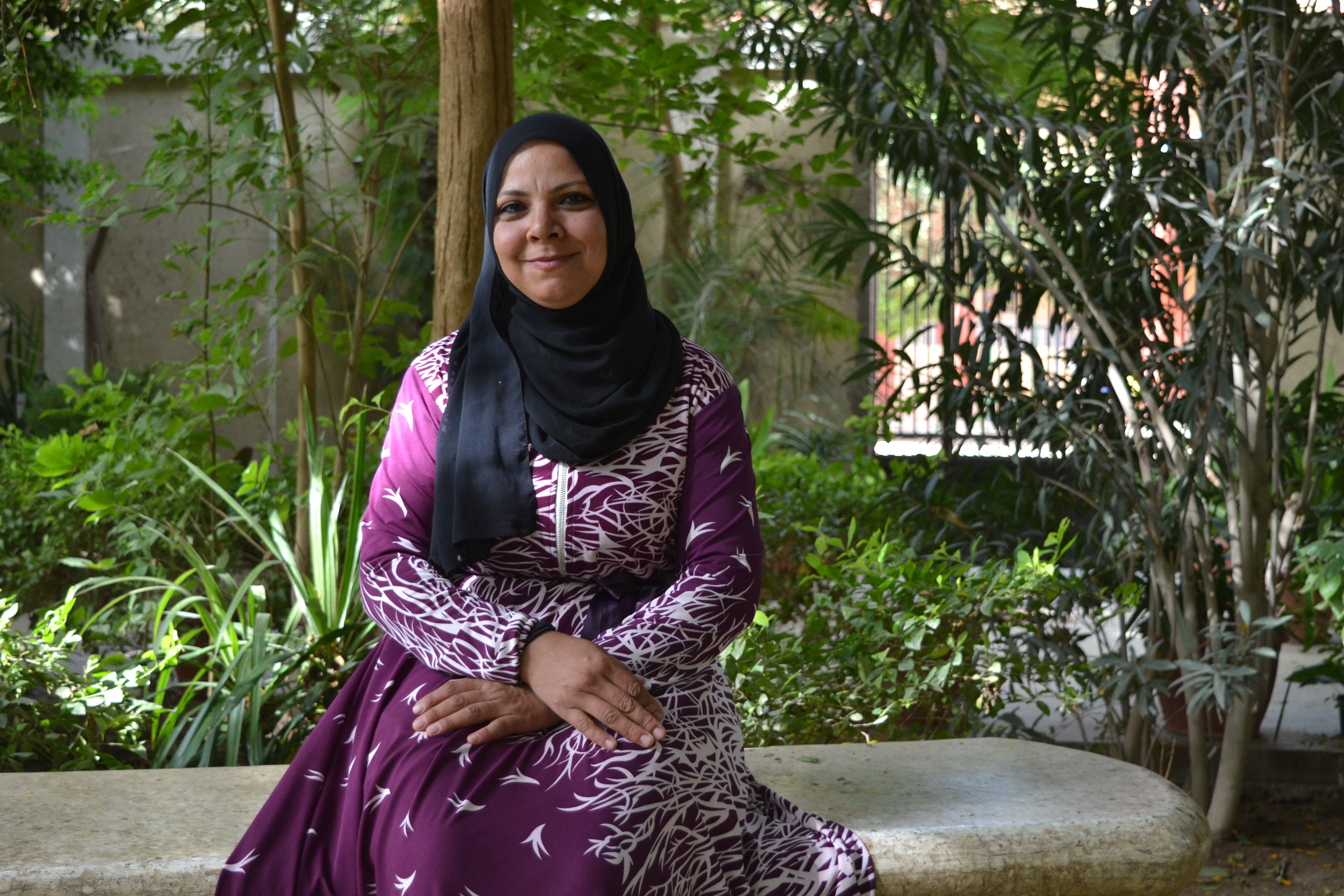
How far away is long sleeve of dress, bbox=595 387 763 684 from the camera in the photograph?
5.48 ft

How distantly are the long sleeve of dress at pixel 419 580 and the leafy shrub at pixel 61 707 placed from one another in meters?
1.09

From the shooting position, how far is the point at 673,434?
5.93 feet

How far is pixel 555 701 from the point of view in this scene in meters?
1.61

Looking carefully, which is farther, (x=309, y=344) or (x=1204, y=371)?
(x=309, y=344)

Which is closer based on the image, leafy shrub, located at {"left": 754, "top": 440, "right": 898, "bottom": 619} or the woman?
the woman

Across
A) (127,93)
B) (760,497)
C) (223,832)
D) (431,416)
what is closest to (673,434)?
(431,416)

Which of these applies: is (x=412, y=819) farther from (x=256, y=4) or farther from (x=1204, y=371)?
(x=256, y=4)

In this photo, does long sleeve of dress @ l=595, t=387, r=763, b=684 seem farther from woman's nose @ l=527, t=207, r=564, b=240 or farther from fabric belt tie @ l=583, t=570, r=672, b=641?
woman's nose @ l=527, t=207, r=564, b=240

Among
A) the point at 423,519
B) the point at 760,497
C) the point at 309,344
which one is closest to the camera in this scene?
the point at 423,519

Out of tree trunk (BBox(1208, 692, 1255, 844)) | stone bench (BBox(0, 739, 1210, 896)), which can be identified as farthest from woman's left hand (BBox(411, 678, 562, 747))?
tree trunk (BBox(1208, 692, 1255, 844))

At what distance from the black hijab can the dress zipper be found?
0.03m

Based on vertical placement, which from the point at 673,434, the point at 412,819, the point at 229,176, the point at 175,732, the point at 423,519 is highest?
the point at 229,176

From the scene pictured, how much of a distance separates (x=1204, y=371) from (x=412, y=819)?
195cm

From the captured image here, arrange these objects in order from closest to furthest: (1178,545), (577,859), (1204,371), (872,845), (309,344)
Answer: (577,859) < (872,845) < (1204,371) < (1178,545) < (309,344)
